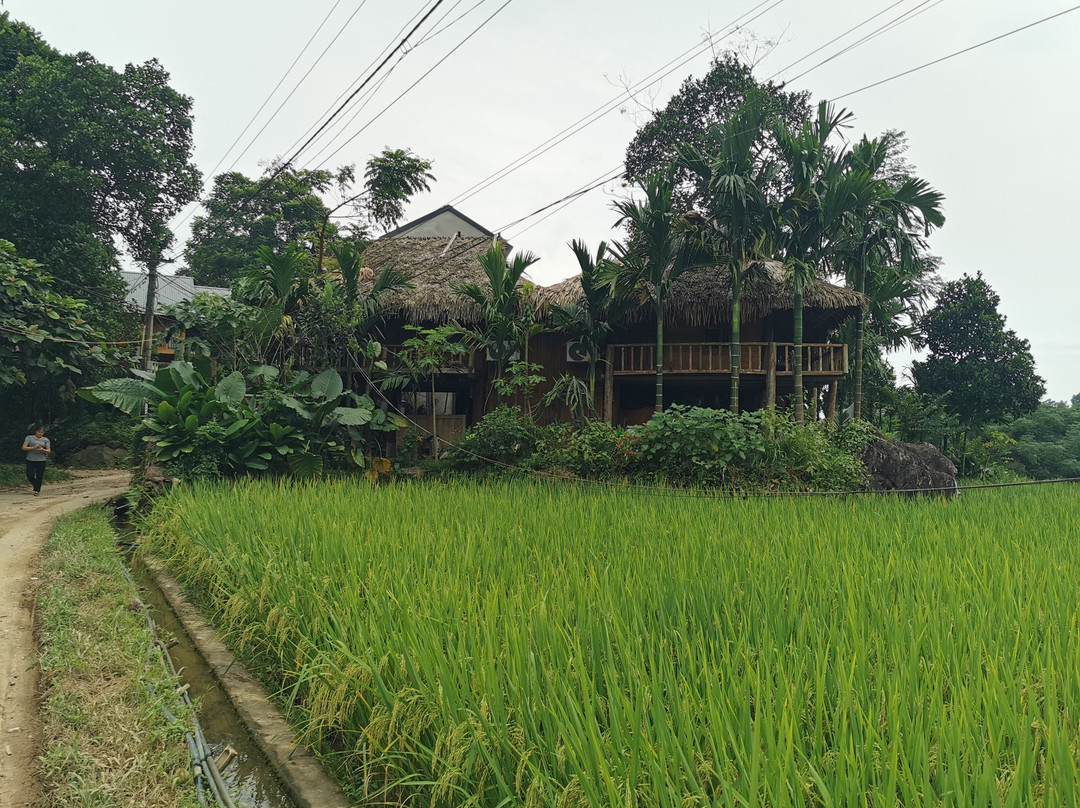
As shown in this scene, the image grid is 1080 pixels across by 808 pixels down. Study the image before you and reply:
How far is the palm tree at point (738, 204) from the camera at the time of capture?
8516 mm

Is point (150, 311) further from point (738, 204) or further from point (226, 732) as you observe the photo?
point (226, 732)

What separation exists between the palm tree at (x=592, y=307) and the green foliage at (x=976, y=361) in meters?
8.85

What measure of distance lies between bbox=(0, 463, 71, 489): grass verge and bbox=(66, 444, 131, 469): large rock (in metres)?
1.30

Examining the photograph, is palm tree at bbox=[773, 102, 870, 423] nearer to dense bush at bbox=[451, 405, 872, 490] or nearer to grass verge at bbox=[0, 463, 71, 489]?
dense bush at bbox=[451, 405, 872, 490]

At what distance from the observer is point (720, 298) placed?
9.85m

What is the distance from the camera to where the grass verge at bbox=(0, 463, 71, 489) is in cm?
971

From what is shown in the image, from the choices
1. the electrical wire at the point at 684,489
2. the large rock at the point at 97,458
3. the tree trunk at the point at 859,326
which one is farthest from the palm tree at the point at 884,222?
the large rock at the point at 97,458

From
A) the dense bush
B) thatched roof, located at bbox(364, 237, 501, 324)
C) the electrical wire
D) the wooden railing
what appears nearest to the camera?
the electrical wire

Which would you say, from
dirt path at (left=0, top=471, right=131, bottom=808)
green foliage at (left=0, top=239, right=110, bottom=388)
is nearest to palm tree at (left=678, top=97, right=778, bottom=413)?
Result: dirt path at (left=0, top=471, right=131, bottom=808)

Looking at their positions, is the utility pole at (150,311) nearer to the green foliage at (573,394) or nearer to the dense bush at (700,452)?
the dense bush at (700,452)

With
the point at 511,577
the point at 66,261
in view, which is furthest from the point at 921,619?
the point at 66,261

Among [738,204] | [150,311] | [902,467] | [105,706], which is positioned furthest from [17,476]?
[902,467]

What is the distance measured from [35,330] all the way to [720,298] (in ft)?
30.8

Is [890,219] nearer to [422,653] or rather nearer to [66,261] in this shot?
[422,653]
